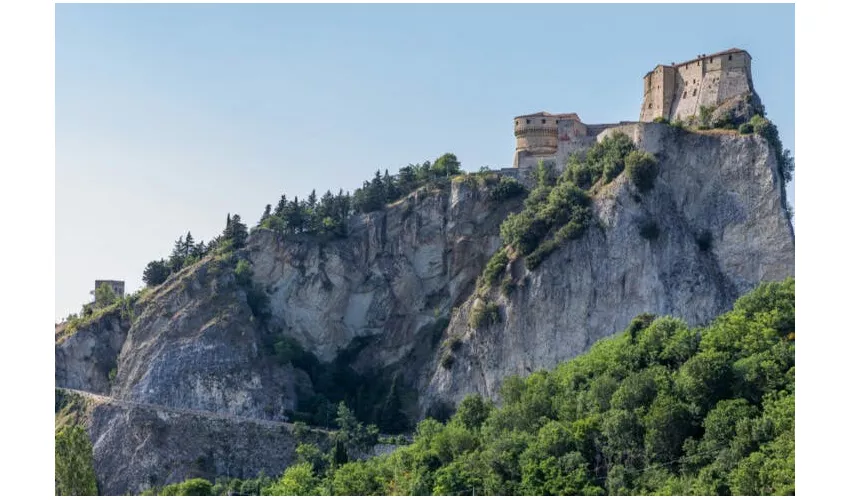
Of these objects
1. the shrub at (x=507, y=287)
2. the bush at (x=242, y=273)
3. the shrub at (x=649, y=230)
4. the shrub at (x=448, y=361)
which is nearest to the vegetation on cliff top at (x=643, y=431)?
the shrub at (x=649, y=230)

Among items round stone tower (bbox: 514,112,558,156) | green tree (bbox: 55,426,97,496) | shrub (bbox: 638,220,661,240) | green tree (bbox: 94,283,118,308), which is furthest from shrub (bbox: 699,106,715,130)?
green tree (bbox: 55,426,97,496)

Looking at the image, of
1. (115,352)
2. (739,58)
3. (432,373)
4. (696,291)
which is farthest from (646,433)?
(115,352)

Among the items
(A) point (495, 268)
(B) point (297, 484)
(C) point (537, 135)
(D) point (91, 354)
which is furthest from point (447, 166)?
(B) point (297, 484)

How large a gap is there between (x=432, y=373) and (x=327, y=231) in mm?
10728

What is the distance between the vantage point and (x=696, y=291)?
61.9 meters

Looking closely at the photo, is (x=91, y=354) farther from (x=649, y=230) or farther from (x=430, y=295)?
(x=649, y=230)

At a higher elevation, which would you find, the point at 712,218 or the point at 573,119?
the point at 573,119

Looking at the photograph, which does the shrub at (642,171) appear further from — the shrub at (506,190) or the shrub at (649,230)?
the shrub at (506,190)

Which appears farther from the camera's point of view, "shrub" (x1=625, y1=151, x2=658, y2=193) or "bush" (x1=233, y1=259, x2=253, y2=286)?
"bush" (x1=233, y1=259, x2=253, y2=286)

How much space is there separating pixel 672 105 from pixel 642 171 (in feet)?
22.0

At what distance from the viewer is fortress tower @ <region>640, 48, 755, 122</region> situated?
67.8 metres

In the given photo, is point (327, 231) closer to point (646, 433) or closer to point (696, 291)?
point (696, 291)

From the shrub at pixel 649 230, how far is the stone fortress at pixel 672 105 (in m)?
6.39

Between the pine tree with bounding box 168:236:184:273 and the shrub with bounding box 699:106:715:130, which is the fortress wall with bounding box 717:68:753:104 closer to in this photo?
the shrub with bounding box 699:106:715:130
